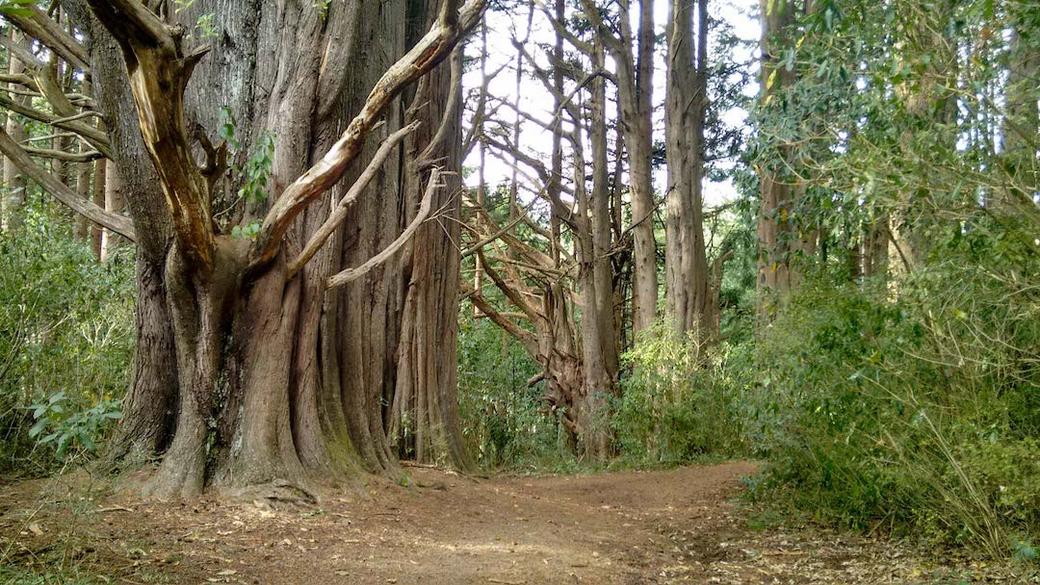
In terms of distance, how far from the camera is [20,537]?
4566mm

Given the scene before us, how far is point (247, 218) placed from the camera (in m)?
6.70

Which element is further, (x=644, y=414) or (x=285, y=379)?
(x=644, y=414)

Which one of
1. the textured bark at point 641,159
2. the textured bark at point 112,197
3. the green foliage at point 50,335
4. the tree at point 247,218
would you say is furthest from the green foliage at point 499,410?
the tree at point 247,218

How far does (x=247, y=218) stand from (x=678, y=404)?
8779 mm

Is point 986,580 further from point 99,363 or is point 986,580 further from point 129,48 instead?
point 99,363

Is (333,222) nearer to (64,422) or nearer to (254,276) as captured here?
(254,276)

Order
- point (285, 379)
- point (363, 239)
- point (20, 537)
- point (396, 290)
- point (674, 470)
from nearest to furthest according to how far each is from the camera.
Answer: point (20, 537) < point (285, 379) < point (363, 239) < point (396, 290) < point (674, 470)

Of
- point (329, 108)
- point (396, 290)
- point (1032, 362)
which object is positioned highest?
point (329, 108)

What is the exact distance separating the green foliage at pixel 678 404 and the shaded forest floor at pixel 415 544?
15.8 feet

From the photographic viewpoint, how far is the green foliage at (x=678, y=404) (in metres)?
13.7

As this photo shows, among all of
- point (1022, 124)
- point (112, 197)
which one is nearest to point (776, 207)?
point (1022, 124)

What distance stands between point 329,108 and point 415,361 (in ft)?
11.8

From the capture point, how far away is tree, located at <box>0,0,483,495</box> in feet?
19.5

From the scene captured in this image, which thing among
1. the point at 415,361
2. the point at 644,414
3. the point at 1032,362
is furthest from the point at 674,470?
the point at 1032,362
